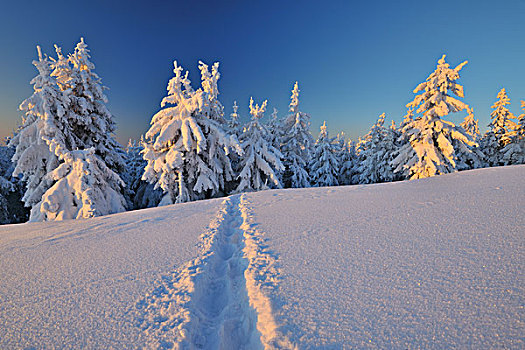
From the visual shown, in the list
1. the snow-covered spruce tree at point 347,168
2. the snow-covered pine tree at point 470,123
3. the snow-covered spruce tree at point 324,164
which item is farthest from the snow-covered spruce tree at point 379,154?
the snow-covered pine tree at point 470,123

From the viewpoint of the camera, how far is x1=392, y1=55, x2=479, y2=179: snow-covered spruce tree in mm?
12445

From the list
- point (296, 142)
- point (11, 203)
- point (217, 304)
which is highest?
point (296, 142)

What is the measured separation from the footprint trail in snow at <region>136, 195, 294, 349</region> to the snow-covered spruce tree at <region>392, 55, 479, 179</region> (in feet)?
46.7

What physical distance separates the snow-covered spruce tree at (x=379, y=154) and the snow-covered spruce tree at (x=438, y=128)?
7.76 m

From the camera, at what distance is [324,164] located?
22031mm

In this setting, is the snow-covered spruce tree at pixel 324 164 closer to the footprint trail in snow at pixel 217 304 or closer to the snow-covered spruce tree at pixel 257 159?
the snow-covered spruce tree at pixel 257 159

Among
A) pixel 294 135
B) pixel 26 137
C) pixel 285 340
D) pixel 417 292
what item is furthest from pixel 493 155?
pixel 26 137

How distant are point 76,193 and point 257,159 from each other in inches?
355

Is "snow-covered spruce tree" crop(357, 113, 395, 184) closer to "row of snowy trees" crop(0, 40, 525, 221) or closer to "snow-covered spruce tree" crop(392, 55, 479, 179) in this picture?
"row of snowy trees" crop(0, 40, 525, 221)

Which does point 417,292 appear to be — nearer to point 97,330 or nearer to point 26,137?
point 97,330

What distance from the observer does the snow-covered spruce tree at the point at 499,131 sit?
794 inches

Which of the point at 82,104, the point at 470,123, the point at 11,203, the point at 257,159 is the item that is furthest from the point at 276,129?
the point at 470,123

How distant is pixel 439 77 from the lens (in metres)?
12.7

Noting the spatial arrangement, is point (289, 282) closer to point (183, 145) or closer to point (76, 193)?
point (76, 193)
